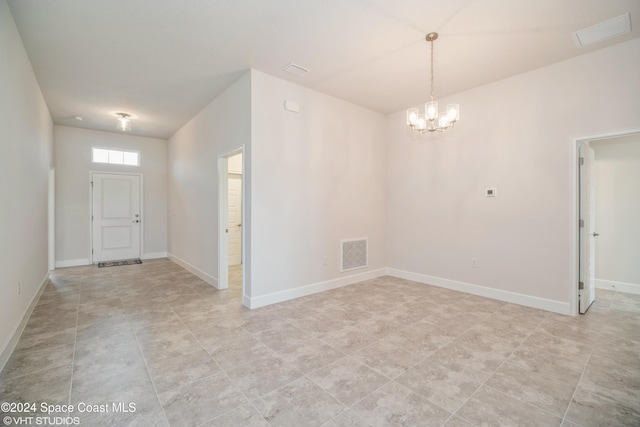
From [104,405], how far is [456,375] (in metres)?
2.49

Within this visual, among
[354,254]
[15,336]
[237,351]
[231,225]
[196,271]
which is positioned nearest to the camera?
[237,351]

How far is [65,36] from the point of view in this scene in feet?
9.75

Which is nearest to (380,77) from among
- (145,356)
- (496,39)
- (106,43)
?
(496,39)

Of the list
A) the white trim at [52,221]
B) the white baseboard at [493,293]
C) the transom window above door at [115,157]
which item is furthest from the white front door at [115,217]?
the white baseboard at [493,293]

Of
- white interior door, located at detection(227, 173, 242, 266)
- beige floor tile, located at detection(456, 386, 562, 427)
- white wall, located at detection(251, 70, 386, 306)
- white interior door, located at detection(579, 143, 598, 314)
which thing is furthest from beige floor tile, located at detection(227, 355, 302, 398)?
white interior door, located at detection(227, 173, 242, 266)

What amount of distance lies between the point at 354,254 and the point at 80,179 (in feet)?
20.6

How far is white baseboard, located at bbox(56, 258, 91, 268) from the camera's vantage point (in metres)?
6.19

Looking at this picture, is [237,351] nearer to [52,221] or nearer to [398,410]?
[398,410]

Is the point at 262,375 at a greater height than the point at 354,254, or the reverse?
the point at 354,254

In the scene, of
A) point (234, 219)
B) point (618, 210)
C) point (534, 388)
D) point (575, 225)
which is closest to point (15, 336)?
point (234, 219)

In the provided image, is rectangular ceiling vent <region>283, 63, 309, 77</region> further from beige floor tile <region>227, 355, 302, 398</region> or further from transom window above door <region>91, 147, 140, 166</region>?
transom window above door <region>91, 147, 140, 166</region>

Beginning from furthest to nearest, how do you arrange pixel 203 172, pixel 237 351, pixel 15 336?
pixel 203 172, pixel 15 336, pixel 237 351

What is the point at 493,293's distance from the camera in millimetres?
4074

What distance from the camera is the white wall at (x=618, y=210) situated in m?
4.20
